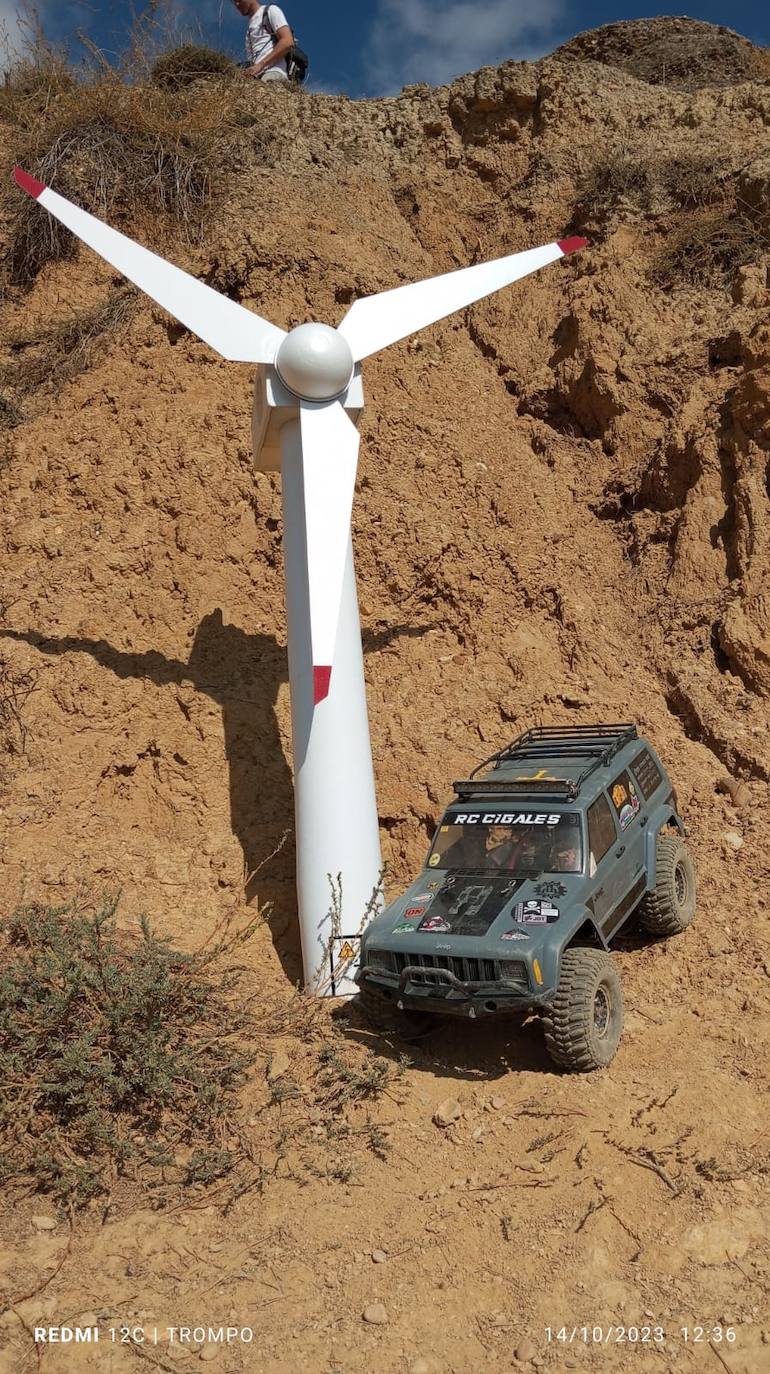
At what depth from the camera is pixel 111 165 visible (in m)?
15.1

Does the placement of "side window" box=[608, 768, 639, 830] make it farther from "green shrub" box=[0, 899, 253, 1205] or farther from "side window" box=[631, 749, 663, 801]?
"green shrub" box=[0, 899, 253, 1205]

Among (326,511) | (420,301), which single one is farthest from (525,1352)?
(420,301)

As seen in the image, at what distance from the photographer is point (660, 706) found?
37.9ft

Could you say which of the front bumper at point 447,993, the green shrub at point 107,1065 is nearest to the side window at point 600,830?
the front bumper at point 447,993

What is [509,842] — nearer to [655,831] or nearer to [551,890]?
[551,890]

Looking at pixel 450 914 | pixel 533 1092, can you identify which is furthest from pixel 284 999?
pixel 533 1092

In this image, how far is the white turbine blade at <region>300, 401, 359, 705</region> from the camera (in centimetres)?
754

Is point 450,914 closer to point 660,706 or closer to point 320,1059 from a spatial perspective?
point 320,1059

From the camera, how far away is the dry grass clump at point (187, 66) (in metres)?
17.2

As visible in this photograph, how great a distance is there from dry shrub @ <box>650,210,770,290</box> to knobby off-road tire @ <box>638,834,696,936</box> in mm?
9719

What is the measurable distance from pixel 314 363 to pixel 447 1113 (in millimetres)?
5749

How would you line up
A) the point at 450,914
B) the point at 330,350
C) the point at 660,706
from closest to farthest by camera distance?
1. the point at 450,914
2. the point at 330,350
3. the point at 660,706

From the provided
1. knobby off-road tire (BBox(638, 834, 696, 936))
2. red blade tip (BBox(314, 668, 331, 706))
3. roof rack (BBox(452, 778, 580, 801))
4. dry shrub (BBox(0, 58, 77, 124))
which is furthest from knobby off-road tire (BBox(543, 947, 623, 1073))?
dry shrub (BBox(0, 58, 77, 124))

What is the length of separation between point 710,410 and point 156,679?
808cm
